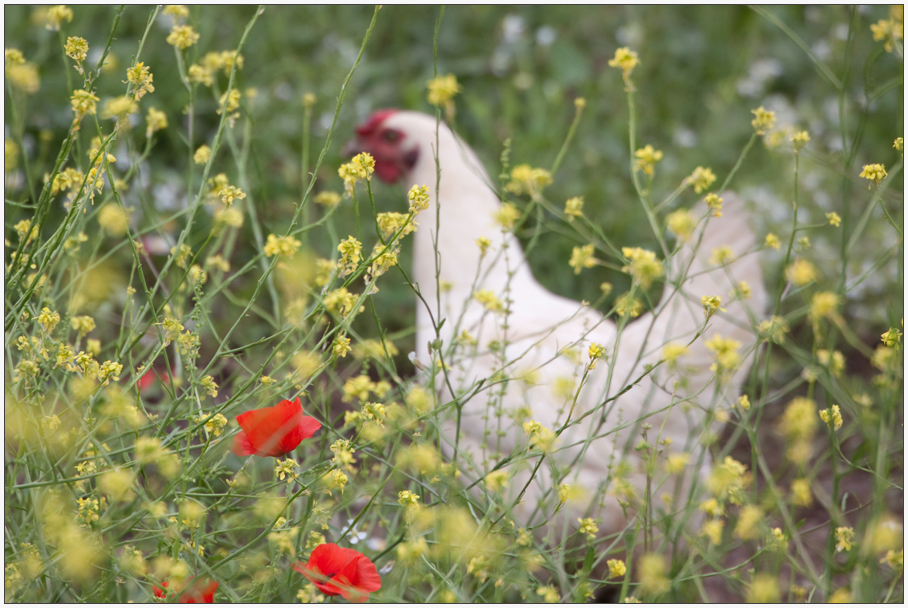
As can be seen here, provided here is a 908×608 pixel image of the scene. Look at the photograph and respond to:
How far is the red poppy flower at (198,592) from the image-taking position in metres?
0.76

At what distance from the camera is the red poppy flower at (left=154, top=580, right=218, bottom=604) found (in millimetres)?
756

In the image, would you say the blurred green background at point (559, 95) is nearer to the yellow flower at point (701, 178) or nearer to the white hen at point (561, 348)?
the white hen at point (561, 348)

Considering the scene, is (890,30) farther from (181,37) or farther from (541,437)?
(181,37)

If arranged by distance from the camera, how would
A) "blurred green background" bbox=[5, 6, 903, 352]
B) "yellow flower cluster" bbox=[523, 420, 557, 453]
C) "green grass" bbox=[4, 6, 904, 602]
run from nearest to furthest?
"yellow flower cluster" bbox=[523, 420, 557, 453] → "green grass" bbox=[4, 6, 904, 602] → "blurred green background" bbox=[5, 6, 903, 352]

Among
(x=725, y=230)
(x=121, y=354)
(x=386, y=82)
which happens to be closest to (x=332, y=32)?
(x=386, y=82)

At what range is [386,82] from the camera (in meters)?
2.58

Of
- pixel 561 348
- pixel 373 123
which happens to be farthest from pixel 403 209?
pixel 561 348

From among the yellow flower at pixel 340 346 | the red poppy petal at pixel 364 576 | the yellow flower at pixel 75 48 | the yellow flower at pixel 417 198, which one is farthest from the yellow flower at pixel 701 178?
the yellow flower at pixel 75 48

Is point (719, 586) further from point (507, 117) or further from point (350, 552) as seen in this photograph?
point (507, 117)

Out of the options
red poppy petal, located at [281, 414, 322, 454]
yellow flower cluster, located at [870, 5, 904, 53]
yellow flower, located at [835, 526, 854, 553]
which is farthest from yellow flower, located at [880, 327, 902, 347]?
red poppy petal, located at [281, 414, 322, 454]

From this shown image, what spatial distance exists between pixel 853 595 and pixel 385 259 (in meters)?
0.57

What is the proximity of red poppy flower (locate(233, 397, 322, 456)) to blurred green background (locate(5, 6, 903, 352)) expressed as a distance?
1.23 meters

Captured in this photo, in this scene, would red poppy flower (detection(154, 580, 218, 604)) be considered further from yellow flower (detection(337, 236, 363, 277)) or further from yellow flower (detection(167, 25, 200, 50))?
yellow flower (detection(167, 25, 200, 50))

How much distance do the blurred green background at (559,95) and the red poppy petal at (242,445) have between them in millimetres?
1195
